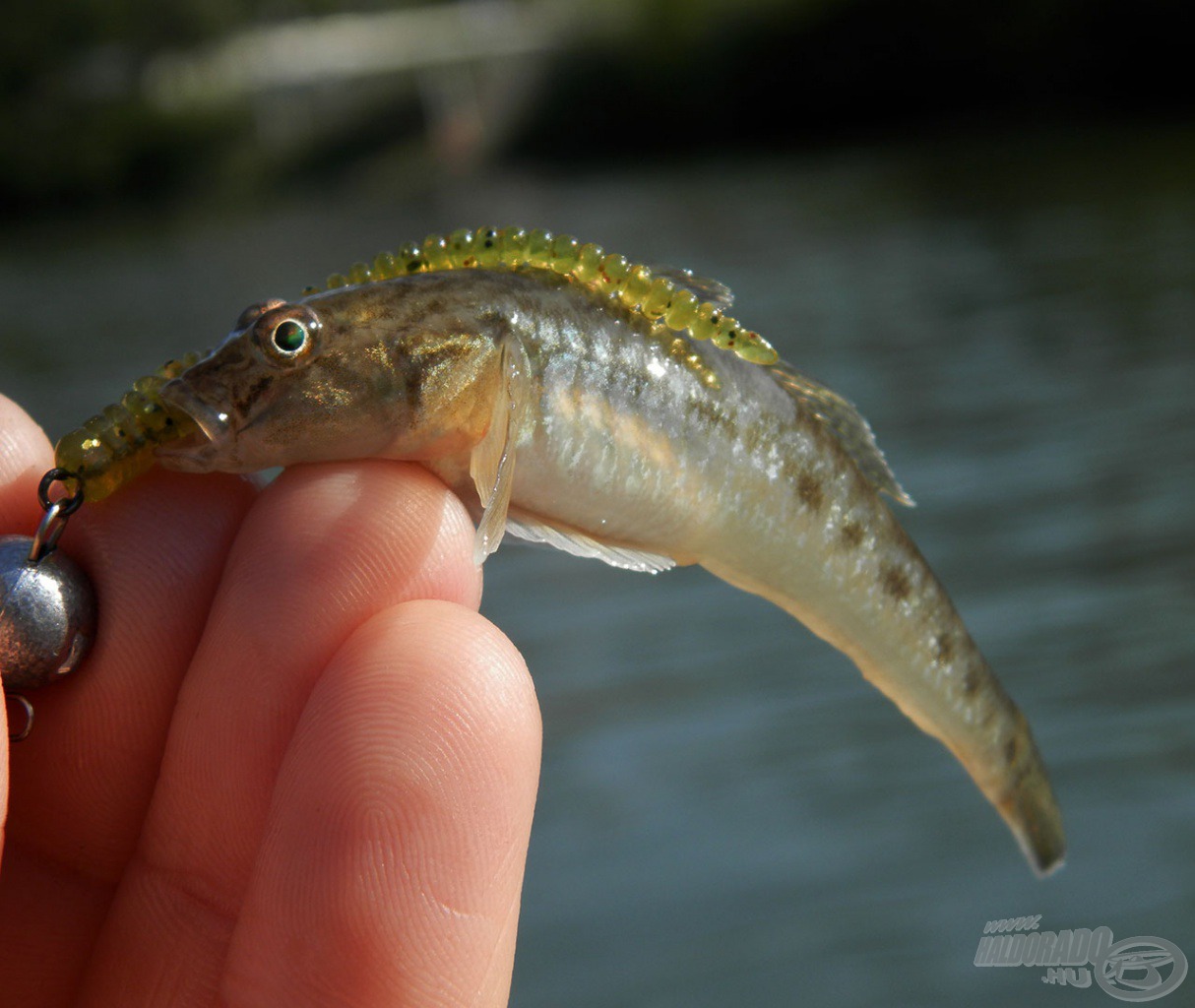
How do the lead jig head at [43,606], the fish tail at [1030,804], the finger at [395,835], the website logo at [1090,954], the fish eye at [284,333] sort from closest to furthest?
the finger at [395,835] → the lead jig head at [43,606] → the fish eye at [284,333] → the fish tail at [1030,804] → the website logo at [1090,954]

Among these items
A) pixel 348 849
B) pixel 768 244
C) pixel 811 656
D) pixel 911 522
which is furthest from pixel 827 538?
pixel 768 244

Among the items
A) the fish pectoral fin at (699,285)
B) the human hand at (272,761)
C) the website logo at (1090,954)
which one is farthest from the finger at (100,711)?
the website logo at (1090,954)

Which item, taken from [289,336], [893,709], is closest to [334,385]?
[289,336]

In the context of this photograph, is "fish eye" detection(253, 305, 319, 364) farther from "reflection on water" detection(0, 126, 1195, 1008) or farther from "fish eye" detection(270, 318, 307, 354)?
"reflection on water" detection(0, 126, 1195, 1008)

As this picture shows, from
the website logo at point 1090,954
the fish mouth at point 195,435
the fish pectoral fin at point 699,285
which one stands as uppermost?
the fish pectoral fin at point 699,285

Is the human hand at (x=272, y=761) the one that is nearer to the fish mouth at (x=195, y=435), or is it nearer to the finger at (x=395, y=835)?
the finger at (x=395, y=835)

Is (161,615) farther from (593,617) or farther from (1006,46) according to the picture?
(1006,46)
